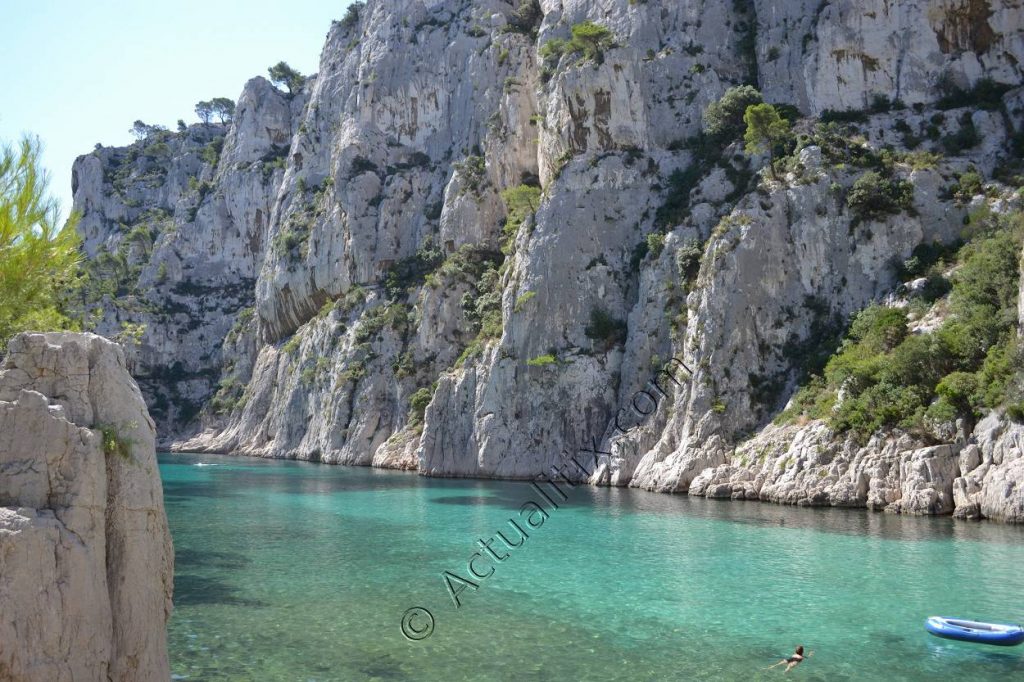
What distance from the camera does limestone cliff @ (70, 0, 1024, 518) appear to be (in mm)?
41438

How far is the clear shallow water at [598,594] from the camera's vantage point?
12.6 meters

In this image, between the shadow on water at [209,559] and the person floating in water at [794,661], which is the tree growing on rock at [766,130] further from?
the person floating in water at [794,661]

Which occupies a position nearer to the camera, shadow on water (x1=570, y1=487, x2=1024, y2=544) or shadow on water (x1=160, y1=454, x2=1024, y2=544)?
shadow on water (x1=570, y1=487, x2=1024, y2=544)

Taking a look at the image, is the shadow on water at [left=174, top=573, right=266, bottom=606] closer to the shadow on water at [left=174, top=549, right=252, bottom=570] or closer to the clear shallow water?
the clear shallow water

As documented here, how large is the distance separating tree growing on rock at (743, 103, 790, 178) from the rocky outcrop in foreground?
1680 inches

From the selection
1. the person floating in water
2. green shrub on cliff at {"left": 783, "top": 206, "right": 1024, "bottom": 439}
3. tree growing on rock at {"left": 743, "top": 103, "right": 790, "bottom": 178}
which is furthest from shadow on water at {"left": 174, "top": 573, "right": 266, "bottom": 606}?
tree growing on rock at {"left": 743, "top": 103, "right": 790, "bottom": 178}

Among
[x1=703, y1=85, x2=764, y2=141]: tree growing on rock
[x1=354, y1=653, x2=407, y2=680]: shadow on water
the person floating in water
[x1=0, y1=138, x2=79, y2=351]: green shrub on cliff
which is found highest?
[x1=703, y1=85, x2=764, y2=141]: tree growing on rock

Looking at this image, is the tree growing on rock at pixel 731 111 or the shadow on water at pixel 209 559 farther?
the tree growing on rock at pixel 731 111

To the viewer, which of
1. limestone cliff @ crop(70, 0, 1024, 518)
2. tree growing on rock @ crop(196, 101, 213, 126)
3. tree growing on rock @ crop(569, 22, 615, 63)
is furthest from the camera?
tree growing on rock @ crop(196, 101, 213, 126)

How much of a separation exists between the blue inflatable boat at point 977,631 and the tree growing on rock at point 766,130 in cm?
3539

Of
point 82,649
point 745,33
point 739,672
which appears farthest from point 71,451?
point 745,33

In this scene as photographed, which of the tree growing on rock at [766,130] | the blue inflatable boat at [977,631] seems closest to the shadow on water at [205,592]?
the blue inflatable boat at [977,631]

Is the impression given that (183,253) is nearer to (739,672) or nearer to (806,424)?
(806,424)

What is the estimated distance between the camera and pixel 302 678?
11570 mm
